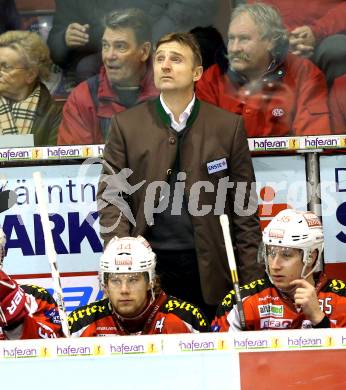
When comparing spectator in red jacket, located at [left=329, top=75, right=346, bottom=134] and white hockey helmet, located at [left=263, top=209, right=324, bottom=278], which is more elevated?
spectator in red jacket, located at [left=329, top=75, right=346, bottom=134]

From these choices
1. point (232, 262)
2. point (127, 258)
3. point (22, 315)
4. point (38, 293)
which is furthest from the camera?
point (38, 293)

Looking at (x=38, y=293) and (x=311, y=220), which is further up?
(x=311, y=220)

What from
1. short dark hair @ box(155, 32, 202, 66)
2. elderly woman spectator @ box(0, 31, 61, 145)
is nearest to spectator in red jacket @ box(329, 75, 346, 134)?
short dark hair @ box(155, 32, 202, 66)

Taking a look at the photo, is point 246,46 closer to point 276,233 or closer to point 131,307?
point 276,233

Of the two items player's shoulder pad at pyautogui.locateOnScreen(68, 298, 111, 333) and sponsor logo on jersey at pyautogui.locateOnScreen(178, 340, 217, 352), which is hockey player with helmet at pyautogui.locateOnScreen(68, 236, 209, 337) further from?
sponsor logo on jersey at pyautogui.locateOnScreen(178, 340, 217, 352)

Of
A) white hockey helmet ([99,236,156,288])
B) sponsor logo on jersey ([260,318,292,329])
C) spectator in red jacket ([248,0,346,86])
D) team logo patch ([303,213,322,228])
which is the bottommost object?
sponsor logo on jersey ([260,318,292,329])

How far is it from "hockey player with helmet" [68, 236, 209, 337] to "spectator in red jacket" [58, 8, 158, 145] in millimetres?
1626

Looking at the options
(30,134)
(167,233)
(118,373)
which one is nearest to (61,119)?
(30,134)

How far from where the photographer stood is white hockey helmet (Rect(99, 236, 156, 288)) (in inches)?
209

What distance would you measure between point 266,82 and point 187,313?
6.67 feet

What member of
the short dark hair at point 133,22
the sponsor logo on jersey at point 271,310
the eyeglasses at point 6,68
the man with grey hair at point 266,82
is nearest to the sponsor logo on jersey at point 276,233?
the sponsor logo on jersey at point 271,310

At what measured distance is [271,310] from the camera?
211 inches

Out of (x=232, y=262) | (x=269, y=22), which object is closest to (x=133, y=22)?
(x=269, y=22)

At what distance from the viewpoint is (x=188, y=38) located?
6113 millimetres
